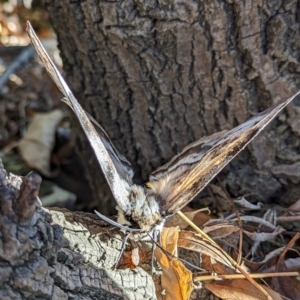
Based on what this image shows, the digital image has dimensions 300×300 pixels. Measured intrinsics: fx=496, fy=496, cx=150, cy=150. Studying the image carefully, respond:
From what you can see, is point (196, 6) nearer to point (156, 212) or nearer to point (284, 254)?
point (156, 212)

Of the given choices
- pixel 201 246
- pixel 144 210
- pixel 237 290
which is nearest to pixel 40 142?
pixel 144 210

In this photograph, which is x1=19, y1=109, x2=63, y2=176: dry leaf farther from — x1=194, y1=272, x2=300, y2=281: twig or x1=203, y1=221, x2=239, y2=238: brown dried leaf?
x1=194, y1=272, x2=300, y2=281: twig

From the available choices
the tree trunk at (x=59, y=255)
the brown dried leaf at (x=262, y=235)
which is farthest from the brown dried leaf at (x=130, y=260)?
the brown dried leaf at (x=262, y=235)

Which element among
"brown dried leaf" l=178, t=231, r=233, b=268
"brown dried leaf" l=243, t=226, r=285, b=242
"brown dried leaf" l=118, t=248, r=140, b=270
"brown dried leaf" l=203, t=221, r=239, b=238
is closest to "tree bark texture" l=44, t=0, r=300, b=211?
"brown dried leaf" l=243, t=226, r=285, b=242

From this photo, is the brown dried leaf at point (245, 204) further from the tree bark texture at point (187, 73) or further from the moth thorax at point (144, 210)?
the moth thorax at point (144, 210)

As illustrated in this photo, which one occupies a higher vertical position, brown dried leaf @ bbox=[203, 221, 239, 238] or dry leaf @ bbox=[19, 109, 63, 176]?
dry leaf @ bbox=[19, 109, 63, 176]

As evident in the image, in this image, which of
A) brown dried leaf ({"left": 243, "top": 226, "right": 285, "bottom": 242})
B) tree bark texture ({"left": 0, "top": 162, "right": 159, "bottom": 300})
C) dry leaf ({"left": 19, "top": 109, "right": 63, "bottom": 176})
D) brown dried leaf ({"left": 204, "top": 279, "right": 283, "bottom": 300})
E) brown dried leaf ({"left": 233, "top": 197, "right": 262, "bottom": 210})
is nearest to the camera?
tree bark texture ({"left": 0, "top": 162, "right": 159, "bottom": 300})
